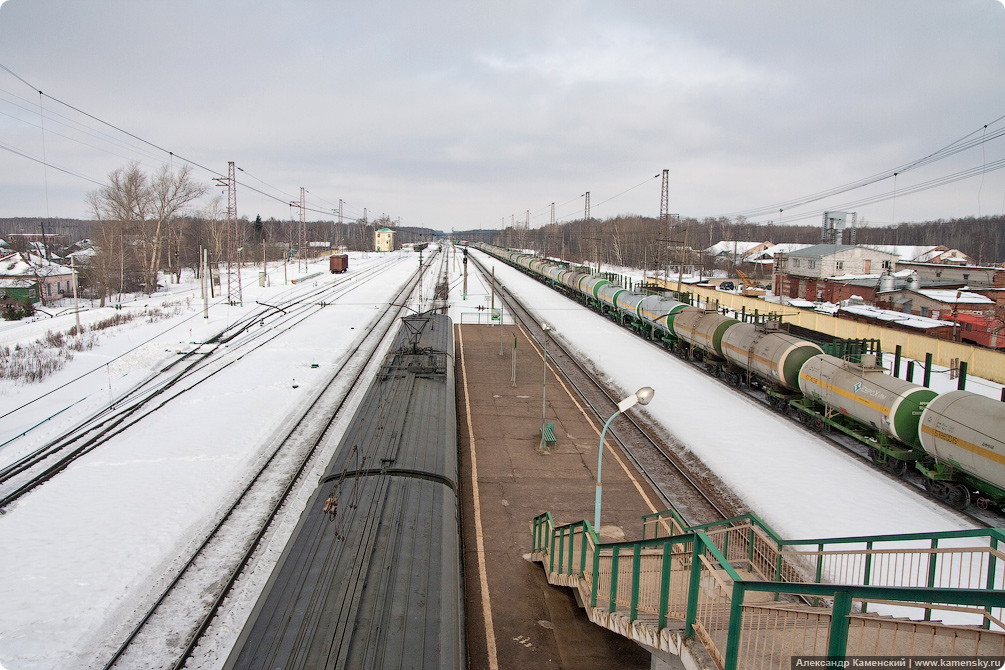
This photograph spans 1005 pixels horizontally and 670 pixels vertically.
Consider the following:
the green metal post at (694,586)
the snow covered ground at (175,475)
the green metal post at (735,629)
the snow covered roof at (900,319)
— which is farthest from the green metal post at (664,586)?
the snow covered roof at (900,319)

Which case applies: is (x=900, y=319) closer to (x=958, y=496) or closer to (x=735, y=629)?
(x=958, y=496)

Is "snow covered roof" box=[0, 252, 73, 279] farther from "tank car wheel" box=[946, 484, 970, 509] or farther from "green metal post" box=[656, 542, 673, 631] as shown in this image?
"tank car wheel" box=[946, 484, 970, 509]

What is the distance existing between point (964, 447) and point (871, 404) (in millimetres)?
3180

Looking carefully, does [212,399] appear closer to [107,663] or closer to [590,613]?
[107,663]

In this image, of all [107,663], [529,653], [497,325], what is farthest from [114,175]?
[529,653]

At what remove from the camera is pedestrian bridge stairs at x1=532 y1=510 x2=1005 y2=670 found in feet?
13.3

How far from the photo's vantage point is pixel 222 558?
40.3ft

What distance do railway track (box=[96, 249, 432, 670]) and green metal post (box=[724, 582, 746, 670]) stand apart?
28.7ft

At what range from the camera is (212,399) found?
23.1 m

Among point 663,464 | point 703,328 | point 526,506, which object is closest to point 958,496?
point 663,464

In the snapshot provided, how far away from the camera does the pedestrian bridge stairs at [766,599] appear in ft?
13.3

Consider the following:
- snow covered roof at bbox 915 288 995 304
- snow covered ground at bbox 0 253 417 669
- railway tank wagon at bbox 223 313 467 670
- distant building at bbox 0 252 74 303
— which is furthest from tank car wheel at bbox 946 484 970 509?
distant building at bbox 0 252 74 303

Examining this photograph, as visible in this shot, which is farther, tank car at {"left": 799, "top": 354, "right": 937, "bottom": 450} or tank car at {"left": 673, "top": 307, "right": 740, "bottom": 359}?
tank car at {"left": 673, "top": 307, "right": 740, "bottom": 359}

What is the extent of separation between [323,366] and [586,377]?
45.1 ft
